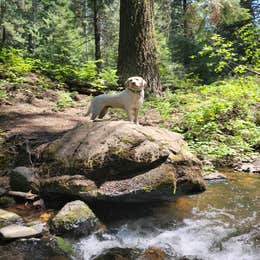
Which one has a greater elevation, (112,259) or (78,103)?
(78,103)

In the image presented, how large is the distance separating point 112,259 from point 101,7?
15723 millimetres

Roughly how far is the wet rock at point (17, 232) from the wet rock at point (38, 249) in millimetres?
59

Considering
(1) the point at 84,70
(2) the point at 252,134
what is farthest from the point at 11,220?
(1) the point at 84,70

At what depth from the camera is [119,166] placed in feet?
15.5

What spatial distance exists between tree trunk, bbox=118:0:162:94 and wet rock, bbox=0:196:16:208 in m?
6.43

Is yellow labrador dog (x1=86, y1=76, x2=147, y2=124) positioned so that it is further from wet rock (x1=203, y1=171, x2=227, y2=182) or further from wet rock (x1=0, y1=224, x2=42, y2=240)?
wet rock (x1=0, y1=224, x2=42, y2=240)

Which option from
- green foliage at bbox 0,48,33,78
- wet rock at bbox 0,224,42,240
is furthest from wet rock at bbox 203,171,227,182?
green foliage at bbox 0,48,33,78

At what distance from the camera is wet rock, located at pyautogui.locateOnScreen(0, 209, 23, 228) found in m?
4.17

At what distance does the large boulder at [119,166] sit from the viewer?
465 centimetres

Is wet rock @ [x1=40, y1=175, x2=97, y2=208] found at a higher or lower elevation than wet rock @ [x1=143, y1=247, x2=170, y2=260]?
higher

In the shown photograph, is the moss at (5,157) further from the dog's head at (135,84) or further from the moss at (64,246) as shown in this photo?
the dog's head at (135,84)

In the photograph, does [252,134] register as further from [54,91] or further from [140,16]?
[54,91]

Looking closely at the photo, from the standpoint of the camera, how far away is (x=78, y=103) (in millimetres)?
9773

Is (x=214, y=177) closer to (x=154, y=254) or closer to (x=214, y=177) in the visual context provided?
(x=214, y=177)
